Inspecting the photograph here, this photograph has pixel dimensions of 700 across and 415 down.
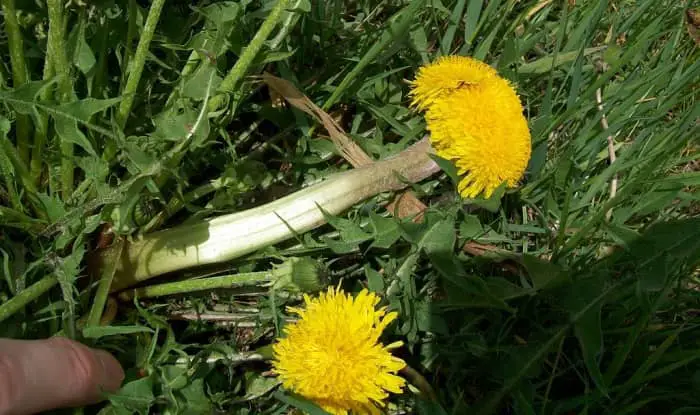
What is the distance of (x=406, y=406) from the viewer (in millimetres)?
1552

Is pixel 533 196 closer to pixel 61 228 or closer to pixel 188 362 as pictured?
pixel 188 362

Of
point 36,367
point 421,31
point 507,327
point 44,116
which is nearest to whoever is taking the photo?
point 36,367

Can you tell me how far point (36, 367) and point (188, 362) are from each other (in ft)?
1.12

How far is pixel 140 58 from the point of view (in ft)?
4.10

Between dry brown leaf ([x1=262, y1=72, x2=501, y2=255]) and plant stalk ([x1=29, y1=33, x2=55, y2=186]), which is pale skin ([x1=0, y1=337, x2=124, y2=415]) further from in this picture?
dry brown leaf ([x1=262, y1=72, x2=501, y2=255])

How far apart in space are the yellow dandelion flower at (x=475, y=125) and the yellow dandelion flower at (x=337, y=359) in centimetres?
40

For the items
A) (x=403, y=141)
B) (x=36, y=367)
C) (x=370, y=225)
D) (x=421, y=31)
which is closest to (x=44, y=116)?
(x=36, y=367)

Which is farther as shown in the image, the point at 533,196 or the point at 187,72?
the point at 533,196

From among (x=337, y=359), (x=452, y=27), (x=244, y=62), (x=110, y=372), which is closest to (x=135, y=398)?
(x=110, y=372)

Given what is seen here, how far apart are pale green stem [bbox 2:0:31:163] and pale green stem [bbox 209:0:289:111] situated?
373mm

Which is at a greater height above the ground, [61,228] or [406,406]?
[61,228]

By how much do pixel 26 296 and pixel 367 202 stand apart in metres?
0.78

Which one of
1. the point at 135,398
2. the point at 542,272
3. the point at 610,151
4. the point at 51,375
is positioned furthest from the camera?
the point at 610,151

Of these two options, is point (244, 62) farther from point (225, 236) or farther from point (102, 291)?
point (102, 291)
